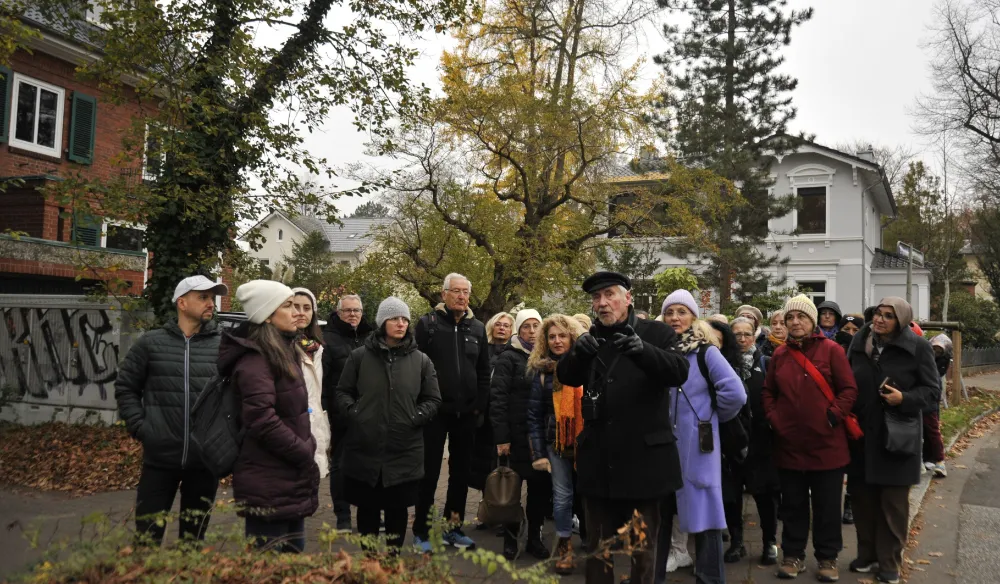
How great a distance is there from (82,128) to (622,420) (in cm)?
2149

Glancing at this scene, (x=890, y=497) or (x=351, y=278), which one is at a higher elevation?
(x=351, y=278)

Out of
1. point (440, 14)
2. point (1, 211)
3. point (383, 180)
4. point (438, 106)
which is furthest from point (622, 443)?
point (1, 211)

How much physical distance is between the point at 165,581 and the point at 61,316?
39.3 ft

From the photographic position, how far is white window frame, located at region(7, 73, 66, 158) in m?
19.3

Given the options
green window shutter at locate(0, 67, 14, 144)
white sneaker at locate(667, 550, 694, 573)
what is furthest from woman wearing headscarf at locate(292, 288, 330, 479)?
green window shutter at locate(0, 67, 14, 144)

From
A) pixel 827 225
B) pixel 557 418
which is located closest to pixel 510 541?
pixel 557 418

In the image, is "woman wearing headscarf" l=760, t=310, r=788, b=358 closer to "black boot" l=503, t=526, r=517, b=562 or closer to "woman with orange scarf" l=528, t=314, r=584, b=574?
"woman with orange scarf" l=528, t=314, r=584, b=574

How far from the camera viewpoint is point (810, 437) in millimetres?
5727

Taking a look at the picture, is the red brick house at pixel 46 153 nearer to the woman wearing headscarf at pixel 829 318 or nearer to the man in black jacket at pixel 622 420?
the woman wearing headscarf at pixel 829 318

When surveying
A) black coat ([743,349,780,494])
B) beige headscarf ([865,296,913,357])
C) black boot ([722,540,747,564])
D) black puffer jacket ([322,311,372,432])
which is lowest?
black boot ([722,540,747,564])

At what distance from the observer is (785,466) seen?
586 cm

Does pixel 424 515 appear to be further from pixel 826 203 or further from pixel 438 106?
pixel 826 203

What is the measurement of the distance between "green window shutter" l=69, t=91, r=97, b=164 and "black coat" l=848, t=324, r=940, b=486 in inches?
824

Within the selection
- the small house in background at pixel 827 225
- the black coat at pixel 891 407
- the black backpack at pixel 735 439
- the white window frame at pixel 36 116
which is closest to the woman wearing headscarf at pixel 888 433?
the black coat at pixel 891 407
